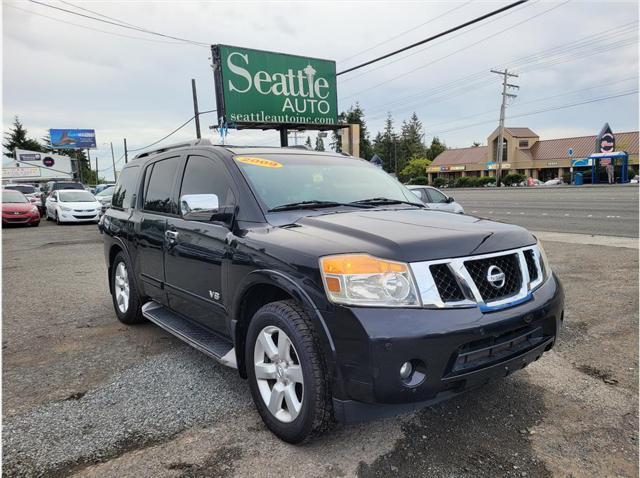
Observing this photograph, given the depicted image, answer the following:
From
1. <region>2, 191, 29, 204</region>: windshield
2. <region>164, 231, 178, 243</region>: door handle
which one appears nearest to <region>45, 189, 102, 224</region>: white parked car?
<region>2, 191, 29, 204</region>: windshield

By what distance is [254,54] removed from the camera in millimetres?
16109

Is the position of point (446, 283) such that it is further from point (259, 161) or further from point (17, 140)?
point (17, 140)

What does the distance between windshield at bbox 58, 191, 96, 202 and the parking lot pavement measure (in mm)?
15679

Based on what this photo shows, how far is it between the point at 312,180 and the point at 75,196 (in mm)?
18512

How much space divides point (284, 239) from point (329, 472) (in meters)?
1.27

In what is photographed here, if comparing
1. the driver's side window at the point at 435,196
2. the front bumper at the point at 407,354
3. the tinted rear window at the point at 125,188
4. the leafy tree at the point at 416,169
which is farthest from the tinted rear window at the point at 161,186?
the leafy tree at the point at 416,169

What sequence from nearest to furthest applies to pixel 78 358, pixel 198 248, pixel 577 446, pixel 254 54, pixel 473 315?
pixel 473 315 → pixel 577 446 → pixel 198 248 → pixel 78 358 → pixel 254 54

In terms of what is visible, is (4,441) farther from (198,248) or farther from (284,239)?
(284,239)

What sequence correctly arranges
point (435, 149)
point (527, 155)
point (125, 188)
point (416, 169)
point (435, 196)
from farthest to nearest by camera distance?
1. point (435, 149)
2. point (416, 169)
3. point (527, 155)
4. point (435, 196)
5. point (125, 188)

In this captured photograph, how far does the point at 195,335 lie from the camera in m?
3.53

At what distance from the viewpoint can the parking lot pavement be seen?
8.07ft

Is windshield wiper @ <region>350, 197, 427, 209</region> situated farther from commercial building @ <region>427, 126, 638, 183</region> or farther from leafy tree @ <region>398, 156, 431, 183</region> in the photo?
leafy tree @ <region>398, 156, 431, 183</region>

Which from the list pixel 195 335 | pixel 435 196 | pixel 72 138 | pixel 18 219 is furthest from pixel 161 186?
pixel 72 138

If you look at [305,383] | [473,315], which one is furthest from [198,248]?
[473,315]
